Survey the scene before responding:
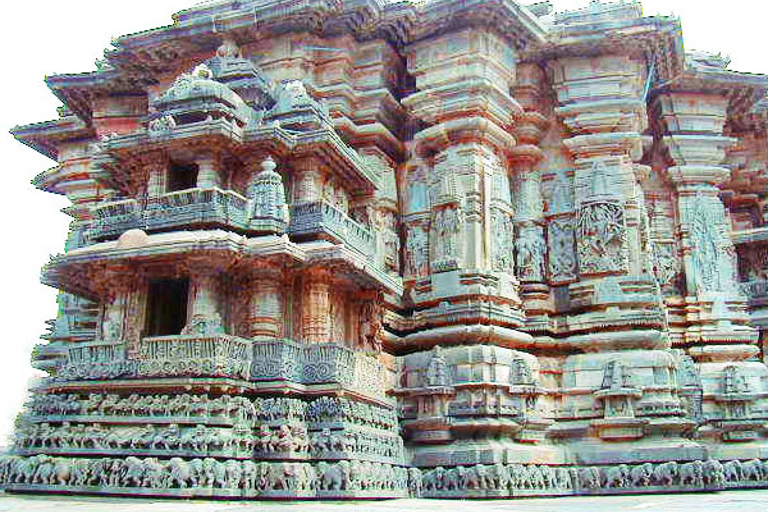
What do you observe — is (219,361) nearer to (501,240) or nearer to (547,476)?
(547,476)

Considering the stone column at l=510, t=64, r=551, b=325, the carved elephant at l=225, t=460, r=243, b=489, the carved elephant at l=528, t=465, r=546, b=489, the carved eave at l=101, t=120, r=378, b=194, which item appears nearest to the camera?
the carved elephant at l=225, t=460, r=243, b=489

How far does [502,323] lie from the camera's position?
16109mm

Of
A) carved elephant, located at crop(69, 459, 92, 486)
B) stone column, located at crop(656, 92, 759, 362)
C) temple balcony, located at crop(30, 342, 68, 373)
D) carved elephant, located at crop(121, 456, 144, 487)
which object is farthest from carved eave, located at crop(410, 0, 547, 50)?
temple balcony, located at crop(30, 342, 68, 373)

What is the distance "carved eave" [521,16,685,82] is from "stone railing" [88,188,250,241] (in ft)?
30.1

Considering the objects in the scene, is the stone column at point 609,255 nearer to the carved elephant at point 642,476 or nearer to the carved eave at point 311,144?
the carved elephant at point 642,476

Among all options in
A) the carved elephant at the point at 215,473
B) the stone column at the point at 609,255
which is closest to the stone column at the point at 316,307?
the carved elephant at the point at 215,473

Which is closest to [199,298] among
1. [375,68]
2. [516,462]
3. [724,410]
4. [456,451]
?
[456,451]

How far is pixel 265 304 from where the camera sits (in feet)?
42.2

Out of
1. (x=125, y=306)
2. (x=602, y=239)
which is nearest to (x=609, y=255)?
(x=602, y=239)

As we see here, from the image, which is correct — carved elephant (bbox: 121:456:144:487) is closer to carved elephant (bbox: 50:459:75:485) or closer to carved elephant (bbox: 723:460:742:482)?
carved elephant (bbox: 50:459:75:485)

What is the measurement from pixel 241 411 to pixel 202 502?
1.66 m

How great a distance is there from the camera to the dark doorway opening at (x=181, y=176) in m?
14.2

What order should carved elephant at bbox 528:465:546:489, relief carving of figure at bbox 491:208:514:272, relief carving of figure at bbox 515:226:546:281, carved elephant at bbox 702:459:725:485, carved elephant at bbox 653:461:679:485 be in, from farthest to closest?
relief carving of figure at bbox 515:226:546:281 → relief carving of figure at bbox 491:208:514:272 → carved elephant at bbox 653:461:679:485 → carved elephant at bbox 702:459:725:485 → carved elephant at bbox 528:465:546:489

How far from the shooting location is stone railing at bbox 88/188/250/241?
12.8m
